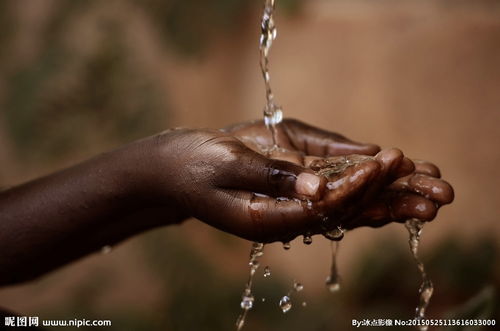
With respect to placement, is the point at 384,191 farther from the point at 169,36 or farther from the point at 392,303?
the point at 169,36

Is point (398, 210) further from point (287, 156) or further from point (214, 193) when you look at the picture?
point (214, 193)

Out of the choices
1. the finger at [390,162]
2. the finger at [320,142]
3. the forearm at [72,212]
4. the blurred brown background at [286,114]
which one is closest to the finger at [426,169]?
the finger at [320,142]

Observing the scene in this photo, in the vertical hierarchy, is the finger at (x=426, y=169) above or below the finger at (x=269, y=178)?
above

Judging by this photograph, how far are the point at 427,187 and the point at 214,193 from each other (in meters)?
0.54

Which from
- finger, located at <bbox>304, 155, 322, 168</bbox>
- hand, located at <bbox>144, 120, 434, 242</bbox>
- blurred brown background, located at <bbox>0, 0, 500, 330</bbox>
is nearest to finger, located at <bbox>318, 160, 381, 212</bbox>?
hand, located at <bbox>144, 120, 434, 242</bbox>

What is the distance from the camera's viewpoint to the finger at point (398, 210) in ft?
4.61

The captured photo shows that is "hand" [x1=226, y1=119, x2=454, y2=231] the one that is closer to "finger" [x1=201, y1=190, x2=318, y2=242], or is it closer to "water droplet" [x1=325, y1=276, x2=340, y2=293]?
"finger" [x1=201, y1=190, x2=318, y2=242]

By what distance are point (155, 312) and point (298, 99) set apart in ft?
5.97

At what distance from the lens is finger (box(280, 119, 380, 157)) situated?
5.24 ft

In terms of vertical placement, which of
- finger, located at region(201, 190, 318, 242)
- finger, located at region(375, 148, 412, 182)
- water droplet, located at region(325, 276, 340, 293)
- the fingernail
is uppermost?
finger, located at region(375, 148, 412, 182)

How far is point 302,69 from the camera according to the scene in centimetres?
425

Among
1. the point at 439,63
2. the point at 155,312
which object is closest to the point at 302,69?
the point at 439,63

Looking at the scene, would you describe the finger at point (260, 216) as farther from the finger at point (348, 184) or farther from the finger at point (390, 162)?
the finger at point (390, 162)

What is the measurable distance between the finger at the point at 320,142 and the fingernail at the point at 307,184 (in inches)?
16.7
